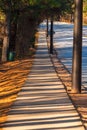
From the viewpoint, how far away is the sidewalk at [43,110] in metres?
8.81

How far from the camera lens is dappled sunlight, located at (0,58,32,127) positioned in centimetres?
1123

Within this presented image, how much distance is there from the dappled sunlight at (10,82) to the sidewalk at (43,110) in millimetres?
199

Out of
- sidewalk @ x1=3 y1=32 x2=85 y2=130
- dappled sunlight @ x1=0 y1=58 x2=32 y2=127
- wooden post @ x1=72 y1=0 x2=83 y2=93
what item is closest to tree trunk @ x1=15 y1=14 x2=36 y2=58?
dappled sunlight @ x1=0 y1=58 x2=32 y2=127

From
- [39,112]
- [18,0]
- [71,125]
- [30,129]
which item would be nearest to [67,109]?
[39,112]

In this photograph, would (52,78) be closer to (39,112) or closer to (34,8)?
(39,112)

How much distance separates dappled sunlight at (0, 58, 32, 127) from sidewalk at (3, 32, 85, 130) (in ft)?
0.65

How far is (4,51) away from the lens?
2509 cm

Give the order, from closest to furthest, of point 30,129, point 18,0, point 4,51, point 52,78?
point 30,129, point 52,78, point 18,0, point 4,51

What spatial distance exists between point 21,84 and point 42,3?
984cm

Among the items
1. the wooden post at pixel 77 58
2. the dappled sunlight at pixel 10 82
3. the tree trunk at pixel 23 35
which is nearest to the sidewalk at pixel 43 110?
the dappled sunlight at pixel 10 82

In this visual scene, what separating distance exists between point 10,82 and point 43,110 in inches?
223

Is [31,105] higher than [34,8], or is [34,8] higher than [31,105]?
[34,8]

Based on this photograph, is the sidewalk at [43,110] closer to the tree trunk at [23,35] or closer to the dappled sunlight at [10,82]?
the dappled sunlight at [10,82]

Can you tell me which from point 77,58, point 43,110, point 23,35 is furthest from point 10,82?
point 23,35
